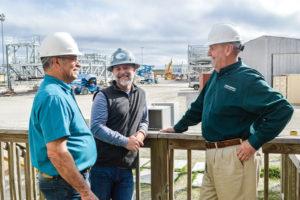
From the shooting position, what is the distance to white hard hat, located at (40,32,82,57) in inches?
100

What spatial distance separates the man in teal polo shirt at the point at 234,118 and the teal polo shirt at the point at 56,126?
35.9 inches

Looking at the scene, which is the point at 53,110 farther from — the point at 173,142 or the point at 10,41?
the point at 10,41

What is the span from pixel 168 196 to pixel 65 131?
1.55 meters

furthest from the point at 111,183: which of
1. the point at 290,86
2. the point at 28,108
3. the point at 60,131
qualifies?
the point at 28,108

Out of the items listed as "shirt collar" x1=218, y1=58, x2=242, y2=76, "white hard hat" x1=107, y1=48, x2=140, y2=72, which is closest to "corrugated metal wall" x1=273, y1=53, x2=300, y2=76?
"white hard hat" x1=107, y1=48, x2=140, y2=72

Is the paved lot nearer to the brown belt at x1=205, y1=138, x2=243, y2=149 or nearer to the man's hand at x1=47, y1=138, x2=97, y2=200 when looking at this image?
the brown belt at x1=205, y1=138, x2=243, y2=149

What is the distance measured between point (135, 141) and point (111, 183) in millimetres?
449

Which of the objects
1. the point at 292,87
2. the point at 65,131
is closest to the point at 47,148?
the point at 65,131

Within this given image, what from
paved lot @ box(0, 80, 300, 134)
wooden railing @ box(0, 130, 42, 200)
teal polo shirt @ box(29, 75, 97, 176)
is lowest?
paved lot @ box(0, 80, 300, 134)

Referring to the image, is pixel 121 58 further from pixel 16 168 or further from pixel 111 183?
pixel 16 168

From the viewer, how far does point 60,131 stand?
2.35 meters

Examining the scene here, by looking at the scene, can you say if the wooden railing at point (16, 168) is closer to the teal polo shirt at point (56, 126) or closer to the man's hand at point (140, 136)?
the man's hand at point (140, 136)

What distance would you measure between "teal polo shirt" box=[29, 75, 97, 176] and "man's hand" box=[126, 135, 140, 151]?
529 millimetres

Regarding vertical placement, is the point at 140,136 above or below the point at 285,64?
below
